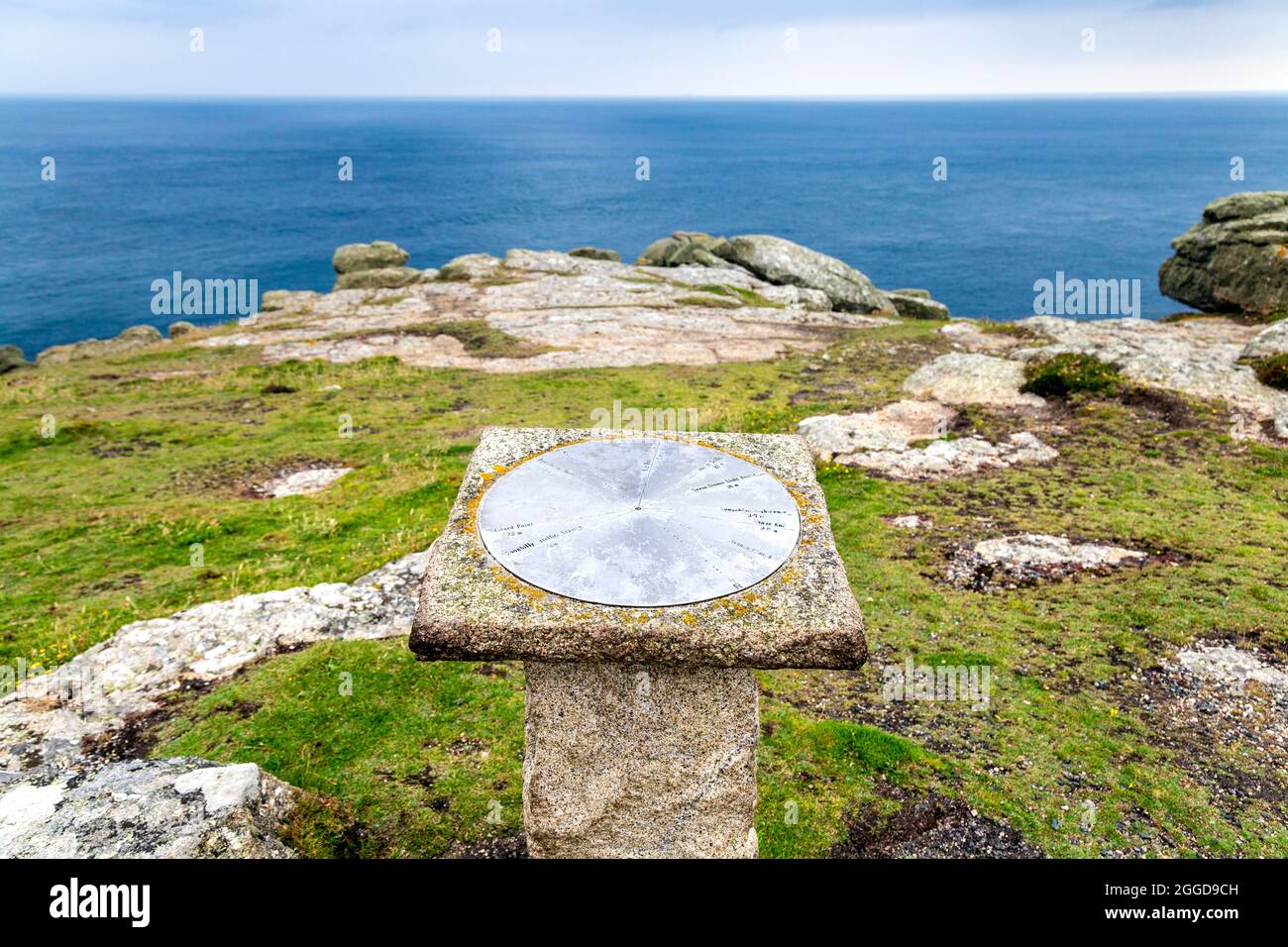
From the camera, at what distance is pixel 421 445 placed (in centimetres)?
2234

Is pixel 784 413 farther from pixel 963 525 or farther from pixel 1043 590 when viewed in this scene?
pixel 1043 590

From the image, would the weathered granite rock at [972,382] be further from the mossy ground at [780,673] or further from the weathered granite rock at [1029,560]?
the weathered granite rock at [1029,560]

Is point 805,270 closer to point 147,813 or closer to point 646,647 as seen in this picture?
point 646,647

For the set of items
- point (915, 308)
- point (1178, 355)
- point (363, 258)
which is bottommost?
point (1178, 355)

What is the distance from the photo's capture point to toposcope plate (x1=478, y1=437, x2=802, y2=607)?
6.48 m

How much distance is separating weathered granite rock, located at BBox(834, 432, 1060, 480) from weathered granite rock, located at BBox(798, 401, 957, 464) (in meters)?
0.40

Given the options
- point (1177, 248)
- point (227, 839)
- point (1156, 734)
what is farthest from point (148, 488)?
point (1177, 248)

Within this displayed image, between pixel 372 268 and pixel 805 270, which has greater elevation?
pixel 372 268

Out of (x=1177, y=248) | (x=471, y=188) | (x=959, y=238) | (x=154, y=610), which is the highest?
(x=471, y=188)

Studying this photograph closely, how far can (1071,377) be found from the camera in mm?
23297

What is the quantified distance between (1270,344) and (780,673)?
22.3 m

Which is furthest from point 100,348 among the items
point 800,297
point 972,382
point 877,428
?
point 972,382

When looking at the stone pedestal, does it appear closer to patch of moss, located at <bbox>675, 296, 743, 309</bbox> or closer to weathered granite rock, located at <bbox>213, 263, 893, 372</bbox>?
weathered granite rock, located at <bbox>213, 263, 893, 372</bbox>

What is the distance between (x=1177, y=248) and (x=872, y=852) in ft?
151
